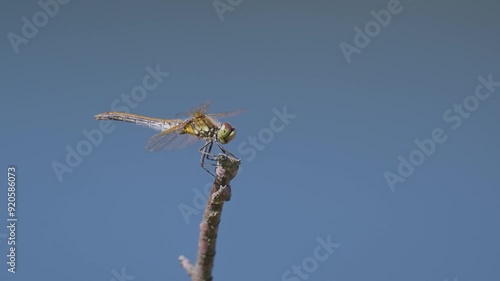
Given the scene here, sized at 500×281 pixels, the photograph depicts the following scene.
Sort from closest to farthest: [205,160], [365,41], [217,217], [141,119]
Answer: [217,217]
[205,160]
[141,119]
[365,41]

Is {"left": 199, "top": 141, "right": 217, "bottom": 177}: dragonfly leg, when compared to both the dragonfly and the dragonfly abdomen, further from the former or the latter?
the dragonfly abdomen

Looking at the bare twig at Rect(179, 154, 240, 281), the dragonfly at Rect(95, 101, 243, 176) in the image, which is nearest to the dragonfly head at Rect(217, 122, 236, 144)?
A: the dragonfly at Rect(95, 101, 243, 176)

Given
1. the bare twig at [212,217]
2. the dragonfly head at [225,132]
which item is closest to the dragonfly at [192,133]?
the dragonfly head at [225,132]

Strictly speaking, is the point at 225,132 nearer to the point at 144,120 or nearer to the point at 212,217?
the point at 212,217

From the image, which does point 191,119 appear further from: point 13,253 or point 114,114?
point 13,253

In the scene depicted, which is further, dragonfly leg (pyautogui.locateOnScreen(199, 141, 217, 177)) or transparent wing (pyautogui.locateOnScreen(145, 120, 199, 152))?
transparent wing (pyautogui.locateOnScreen(145, 120, 199, 152))

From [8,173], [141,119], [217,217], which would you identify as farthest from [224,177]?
[8,173]
